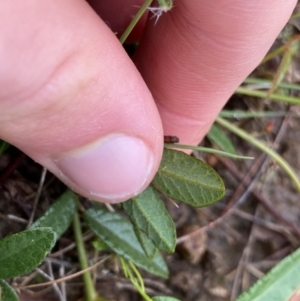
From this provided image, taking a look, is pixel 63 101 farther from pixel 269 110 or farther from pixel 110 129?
pixel 269 110

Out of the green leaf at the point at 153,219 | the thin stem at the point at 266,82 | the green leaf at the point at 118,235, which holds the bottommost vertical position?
the green leaf at the point at 118,235

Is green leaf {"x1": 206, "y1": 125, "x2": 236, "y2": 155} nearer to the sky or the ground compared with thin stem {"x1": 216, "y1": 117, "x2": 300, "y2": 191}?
nearer to the ground

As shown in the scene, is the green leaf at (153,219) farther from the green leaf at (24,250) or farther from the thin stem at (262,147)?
the thin stem at (262,147)

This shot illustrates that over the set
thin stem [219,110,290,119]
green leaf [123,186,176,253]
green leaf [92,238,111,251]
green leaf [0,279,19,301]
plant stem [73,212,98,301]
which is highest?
thin stem [219,110,290,119]

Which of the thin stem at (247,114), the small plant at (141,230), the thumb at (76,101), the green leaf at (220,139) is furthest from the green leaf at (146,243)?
the thin stem at (247,114)

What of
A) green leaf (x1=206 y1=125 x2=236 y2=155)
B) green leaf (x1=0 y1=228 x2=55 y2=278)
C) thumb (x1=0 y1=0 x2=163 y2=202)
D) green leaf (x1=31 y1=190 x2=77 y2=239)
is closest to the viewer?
thumb (x1=0 y1=0 x2=163 y2=202)

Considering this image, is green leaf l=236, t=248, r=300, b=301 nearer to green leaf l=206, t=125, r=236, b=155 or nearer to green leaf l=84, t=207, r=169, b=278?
green leaf l=84, t=207, r=169, b=278

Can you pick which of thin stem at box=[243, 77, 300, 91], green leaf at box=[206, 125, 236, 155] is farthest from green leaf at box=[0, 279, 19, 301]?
thin stem at box=[243, 77, 300, 91]
